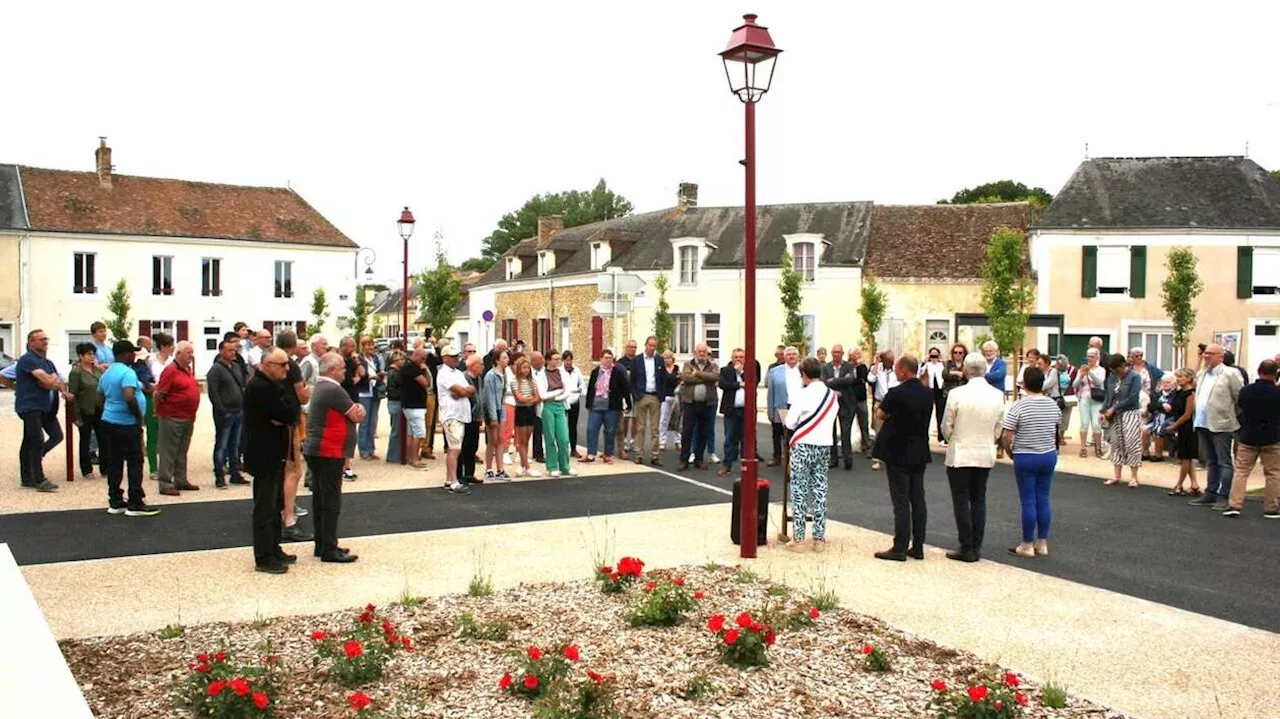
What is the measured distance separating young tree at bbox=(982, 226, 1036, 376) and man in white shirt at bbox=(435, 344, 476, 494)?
17.2 m

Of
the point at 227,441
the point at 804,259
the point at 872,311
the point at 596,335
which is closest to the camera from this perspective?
the point at 227,441

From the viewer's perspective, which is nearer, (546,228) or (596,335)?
(596,335)

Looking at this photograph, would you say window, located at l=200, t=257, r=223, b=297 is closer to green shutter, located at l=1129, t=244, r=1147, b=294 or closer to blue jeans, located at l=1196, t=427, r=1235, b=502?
green shutter, located at l=1129, t=244, r=1147, b=294

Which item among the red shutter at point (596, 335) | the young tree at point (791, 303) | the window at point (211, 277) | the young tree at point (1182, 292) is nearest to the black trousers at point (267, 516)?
the young tree at point (791, 303)

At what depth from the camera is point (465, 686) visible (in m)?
5.03

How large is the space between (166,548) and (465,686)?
4.47 metres

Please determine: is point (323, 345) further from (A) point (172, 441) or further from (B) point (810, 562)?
(B) point (810, 562)

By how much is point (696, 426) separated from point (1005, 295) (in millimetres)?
15705

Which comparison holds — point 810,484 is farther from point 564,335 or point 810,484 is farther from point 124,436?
point 564,335

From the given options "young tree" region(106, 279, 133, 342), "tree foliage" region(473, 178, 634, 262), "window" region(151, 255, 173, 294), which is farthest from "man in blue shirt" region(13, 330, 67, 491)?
"tree foliage" region(473, 178, 634, 262)

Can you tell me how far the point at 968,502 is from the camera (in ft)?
27.0

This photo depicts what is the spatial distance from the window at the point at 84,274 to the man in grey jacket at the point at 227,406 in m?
33.7

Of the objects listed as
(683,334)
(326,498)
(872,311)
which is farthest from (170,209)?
(326,498)

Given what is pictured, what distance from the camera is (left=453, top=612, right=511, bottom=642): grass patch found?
579 centimetres
